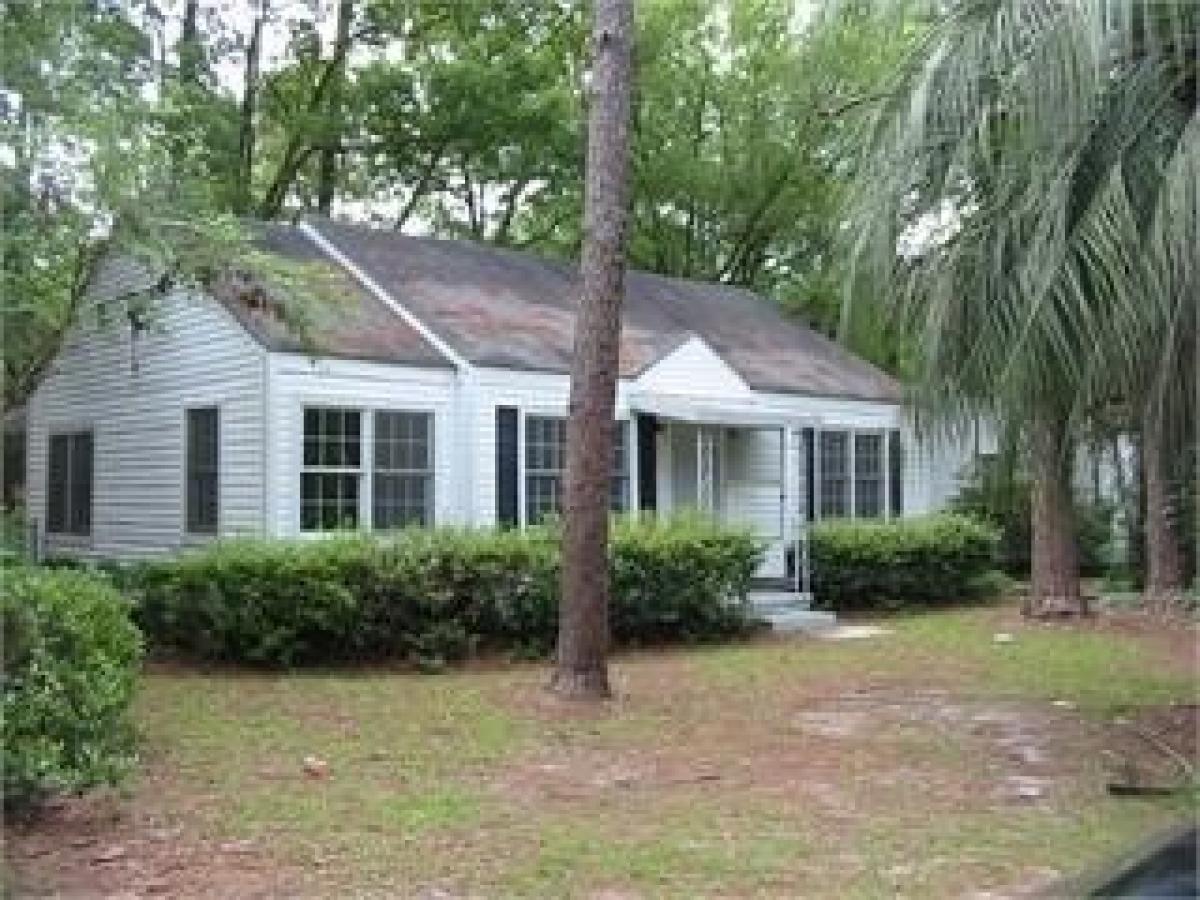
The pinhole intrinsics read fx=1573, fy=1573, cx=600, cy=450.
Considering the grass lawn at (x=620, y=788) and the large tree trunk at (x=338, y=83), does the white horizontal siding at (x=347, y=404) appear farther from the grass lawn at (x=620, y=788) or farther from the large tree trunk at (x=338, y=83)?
the large tree trunk at (x=338, y=83)

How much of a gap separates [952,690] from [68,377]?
505 inches

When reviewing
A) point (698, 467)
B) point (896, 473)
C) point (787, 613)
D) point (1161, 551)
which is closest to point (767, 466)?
point (698, 467)

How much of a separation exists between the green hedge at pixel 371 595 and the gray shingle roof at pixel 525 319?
303 cm

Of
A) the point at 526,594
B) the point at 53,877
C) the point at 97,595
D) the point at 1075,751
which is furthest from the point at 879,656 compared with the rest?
the point at 53,877

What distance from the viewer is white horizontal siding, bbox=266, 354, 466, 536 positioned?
1641 cm

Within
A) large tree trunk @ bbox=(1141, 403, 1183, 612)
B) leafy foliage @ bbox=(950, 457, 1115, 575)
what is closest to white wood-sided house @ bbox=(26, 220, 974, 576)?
leafy foliage @ bbox=(950, 457, 1115, 575)

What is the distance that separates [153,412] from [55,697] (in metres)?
11.6

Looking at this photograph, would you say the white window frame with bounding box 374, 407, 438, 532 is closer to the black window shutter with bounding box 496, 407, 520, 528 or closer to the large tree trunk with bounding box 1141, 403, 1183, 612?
the black window shutter with bounding box 496, 407, 520, 528

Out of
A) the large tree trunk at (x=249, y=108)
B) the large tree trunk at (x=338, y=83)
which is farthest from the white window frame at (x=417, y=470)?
the large tree trunk at (x=338, y=83)

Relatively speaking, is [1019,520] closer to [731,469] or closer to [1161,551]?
[1161,551]

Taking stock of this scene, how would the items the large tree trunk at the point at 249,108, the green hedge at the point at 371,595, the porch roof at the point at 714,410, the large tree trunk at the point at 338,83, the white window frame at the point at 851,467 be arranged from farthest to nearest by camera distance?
the large tree trunk at the point at 338,83, the large tree trunk at the point at 249,108, the white window frame at the point at 851,467, the porch roof at the point at 714,410, the green hedge at the point at 371,595

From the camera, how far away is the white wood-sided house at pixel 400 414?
1680 centimetres

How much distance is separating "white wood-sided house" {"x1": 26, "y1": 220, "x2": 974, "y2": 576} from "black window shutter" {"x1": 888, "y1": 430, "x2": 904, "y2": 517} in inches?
26.6

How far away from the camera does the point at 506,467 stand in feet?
59.6
